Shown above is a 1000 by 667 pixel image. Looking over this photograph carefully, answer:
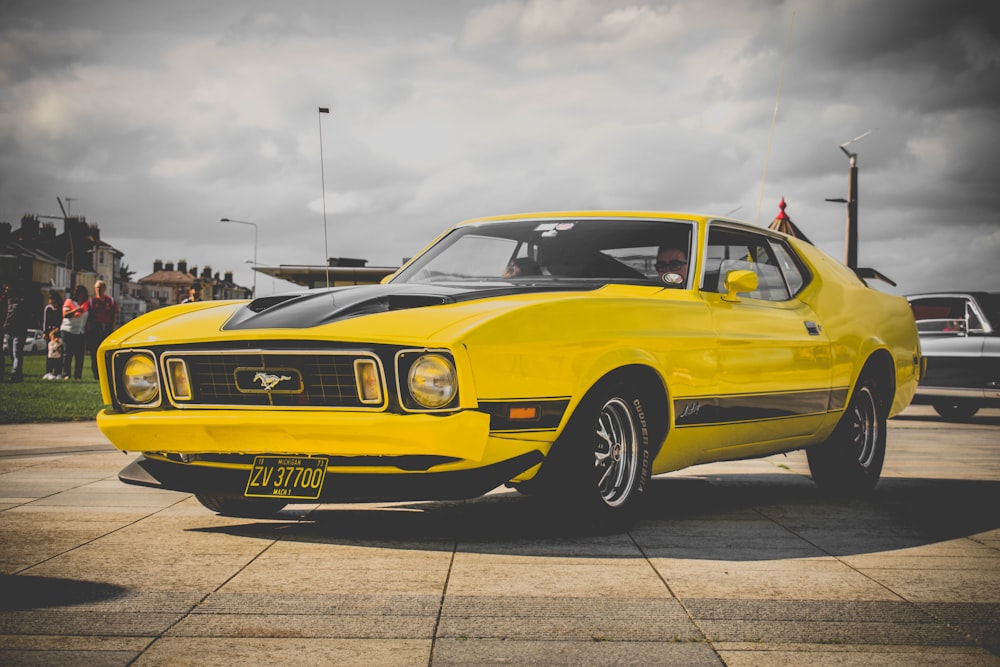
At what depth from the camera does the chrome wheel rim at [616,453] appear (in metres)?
5.01

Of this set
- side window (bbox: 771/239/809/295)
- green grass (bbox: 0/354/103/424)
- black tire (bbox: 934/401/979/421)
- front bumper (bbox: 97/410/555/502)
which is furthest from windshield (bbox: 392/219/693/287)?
black tire (bbox: 934/401/979/421)

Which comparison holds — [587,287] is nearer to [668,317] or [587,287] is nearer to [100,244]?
[668,317]

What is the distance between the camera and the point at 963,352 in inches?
511

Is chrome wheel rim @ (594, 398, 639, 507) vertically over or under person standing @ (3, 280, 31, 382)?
under

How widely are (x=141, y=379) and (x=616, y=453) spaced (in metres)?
2.14

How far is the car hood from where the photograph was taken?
4625 mm

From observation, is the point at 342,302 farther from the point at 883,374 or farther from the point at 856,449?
the point at 883,374

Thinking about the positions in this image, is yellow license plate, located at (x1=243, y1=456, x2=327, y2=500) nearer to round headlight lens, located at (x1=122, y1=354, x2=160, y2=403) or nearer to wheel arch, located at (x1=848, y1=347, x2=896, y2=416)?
round headlight lens, located at (x1=122, y1=354, x2=160, y2=403)

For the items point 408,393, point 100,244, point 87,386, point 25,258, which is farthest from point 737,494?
point 100,244

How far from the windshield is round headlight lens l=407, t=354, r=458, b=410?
146 centimetres

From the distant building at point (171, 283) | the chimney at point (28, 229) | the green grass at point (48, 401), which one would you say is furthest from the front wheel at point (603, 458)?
the distant building at point (171, 283)

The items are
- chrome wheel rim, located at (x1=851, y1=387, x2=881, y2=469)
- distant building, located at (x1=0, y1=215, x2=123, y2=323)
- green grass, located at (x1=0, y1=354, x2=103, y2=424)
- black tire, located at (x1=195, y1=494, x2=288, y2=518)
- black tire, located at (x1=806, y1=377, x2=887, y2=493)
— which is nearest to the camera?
black tire, located at (x1=195, y1=494, x2=288, y2=518)

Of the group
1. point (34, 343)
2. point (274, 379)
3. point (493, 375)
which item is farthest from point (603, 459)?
point (34, 343)

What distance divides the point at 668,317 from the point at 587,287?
440 millimetres
